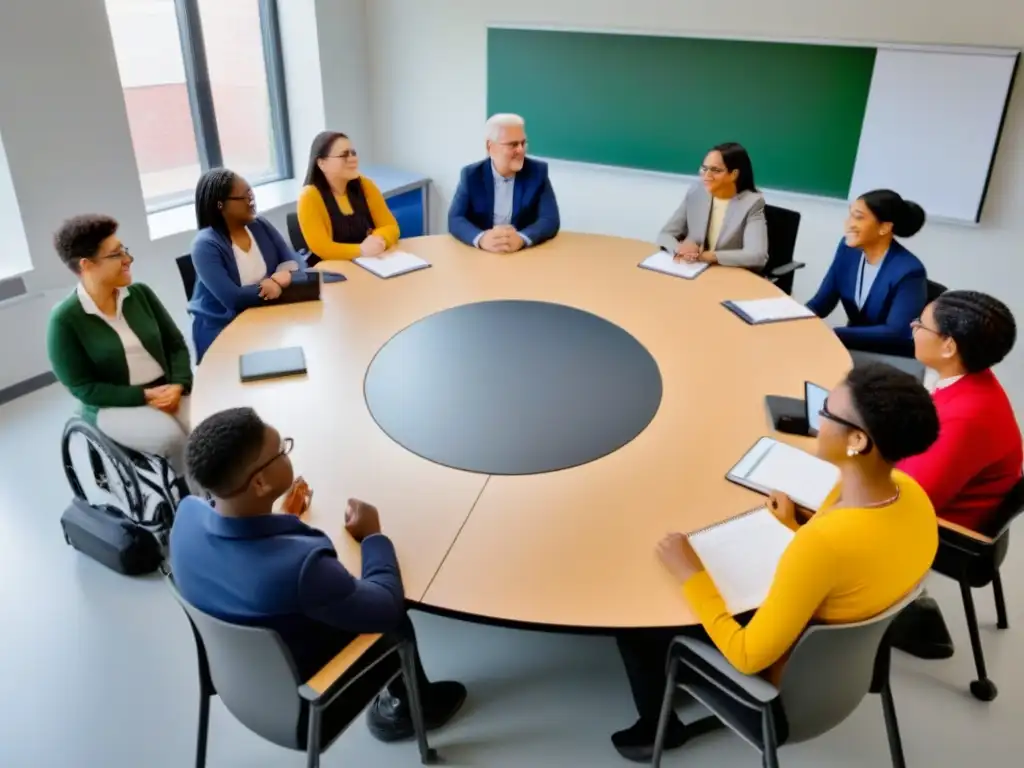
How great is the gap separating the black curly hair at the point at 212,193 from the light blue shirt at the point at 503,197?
1401mm

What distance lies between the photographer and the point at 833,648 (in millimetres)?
1689

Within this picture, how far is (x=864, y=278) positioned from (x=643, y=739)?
2190mm

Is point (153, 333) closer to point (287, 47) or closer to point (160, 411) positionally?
point (160, 411)

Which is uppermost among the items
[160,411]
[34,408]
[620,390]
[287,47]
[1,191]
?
[287,47]

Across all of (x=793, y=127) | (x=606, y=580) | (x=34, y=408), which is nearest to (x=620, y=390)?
(x=606, y=580)

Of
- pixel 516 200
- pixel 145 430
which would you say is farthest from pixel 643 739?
pixel 516 200

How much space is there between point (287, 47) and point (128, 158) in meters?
1.66

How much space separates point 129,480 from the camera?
2.91 meters

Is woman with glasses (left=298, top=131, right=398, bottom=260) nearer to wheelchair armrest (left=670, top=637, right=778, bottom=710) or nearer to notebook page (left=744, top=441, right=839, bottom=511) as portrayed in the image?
notebook page (left=744, top=441, right=839, bottom=511)

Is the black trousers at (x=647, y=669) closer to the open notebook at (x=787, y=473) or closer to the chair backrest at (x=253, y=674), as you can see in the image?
the open notebook at (x=787, y=473)

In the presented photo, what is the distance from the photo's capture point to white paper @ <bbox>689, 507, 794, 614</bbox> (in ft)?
6.02

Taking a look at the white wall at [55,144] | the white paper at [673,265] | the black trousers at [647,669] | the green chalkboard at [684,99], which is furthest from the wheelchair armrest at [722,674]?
the white wall at [55,144]

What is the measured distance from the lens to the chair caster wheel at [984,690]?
2514mm

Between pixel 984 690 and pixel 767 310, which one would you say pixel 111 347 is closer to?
pixel 767 310
